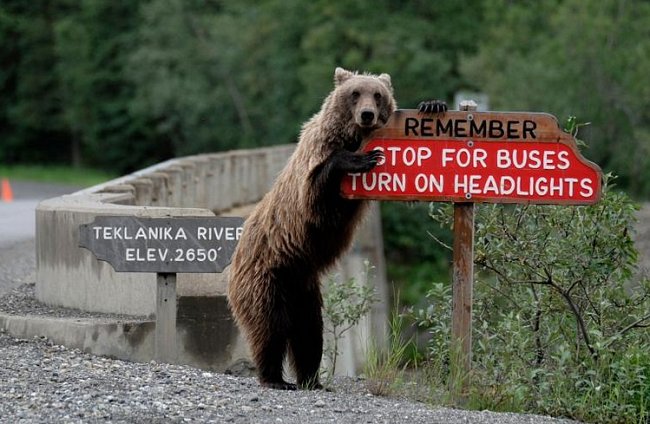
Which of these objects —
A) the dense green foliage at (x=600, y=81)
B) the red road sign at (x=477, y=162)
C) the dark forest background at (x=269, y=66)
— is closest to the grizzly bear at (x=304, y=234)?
the red road sign at (x=477, y=162)

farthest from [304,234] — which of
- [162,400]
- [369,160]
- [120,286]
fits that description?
[120,286]

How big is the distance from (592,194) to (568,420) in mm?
1424

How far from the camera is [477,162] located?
29.7 ft

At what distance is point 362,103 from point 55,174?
52.3 meters

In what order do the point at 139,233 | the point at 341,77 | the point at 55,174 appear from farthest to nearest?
the point at 55,174, the point at 139,233, the point at 341,77

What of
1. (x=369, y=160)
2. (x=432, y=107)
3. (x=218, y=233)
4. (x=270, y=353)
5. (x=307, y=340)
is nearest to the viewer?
(x=369, y=160)

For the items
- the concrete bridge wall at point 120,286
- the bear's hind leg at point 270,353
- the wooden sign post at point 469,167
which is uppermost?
the wooden sign post at point 469,167

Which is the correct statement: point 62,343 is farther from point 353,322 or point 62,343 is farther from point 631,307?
point 631,307

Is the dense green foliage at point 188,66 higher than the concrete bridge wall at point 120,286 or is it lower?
higher

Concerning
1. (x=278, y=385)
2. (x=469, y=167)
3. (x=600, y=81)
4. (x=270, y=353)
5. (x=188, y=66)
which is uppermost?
(x=188, y=66)

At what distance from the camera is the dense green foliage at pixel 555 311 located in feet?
29.1

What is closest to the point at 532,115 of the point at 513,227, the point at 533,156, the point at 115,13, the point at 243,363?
the point at 533,156

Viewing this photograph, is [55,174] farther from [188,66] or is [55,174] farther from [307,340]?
[307,340]

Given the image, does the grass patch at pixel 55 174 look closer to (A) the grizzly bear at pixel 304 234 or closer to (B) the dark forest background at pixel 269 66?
(B) the dark forest background at pixel 269 66
